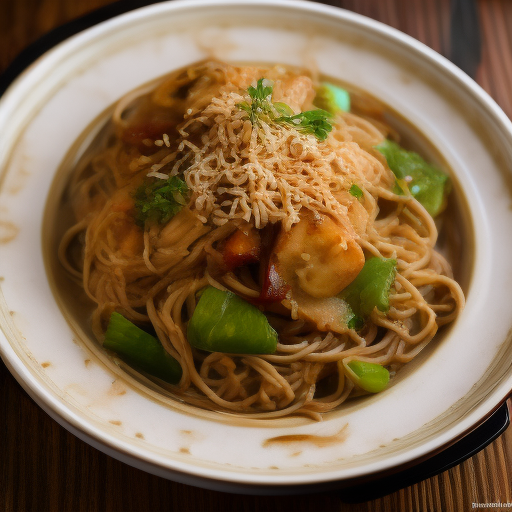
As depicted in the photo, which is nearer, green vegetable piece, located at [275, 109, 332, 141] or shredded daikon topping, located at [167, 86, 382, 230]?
shredded daikon topping, located at [167, 86, 382, 230]

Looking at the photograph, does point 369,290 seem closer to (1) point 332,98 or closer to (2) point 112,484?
(1) point 332,98

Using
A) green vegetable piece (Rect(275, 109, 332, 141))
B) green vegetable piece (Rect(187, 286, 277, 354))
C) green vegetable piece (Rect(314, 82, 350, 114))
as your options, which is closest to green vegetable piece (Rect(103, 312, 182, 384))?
green vegetable piece (Rect(187, 286, 277, 354))

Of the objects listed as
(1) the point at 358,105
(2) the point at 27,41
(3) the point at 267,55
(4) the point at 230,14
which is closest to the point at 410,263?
(1) the point at 358,105

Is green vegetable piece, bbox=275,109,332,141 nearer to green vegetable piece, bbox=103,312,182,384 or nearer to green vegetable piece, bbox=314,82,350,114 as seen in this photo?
green vegetable piece, bbox=314,82,350,114

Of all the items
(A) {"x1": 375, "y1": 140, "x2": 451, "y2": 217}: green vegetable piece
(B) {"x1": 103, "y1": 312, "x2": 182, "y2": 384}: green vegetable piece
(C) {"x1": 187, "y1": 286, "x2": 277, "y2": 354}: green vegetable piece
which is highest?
(A) {"x1": 375, "y1": 140, "x2": 451, "y2": 217}: green vegetable piece

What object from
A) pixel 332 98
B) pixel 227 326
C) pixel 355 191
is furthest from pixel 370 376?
pixel 332 98

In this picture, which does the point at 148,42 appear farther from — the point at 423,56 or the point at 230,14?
the point at 423,56

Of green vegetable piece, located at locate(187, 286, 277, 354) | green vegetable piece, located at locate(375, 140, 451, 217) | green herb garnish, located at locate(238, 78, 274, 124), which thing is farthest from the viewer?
green vegetable piece, located at locate(375, 140, 451, 217)

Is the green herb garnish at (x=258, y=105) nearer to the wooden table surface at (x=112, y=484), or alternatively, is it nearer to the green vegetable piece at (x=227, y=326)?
the green vegetable piece at (x=227, y=326)
